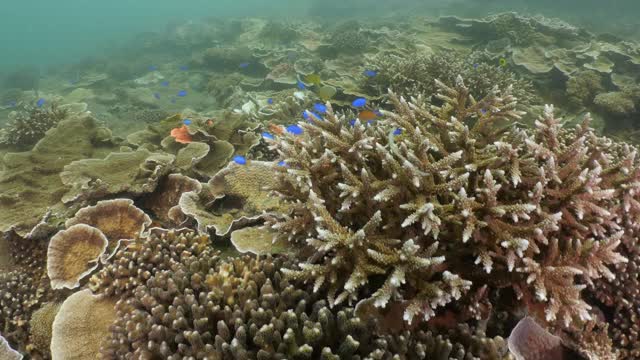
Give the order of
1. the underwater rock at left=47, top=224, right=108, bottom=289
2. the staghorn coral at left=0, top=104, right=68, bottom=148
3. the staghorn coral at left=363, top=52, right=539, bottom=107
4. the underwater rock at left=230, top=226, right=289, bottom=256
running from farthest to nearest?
the staghorn coral at left=363, top=52, right=539, bottom=107 < the staghorn coral at left=0, top=104, right=68, bottom=148 < the underwater rock at left=47, top=224, right=108, bottom=289 < the underwater rock at left=230, top=226, right=289, bottom=256

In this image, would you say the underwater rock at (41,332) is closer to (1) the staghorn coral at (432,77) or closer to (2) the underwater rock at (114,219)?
(2) the underwater rock at (114,219)

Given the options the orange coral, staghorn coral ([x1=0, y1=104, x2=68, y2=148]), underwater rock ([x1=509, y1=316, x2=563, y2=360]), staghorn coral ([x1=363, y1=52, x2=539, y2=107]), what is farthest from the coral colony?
staghorn coral ([x1=363, y1=52, x2=539, y2=107])

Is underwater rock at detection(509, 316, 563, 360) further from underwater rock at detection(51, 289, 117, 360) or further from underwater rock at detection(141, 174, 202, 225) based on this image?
underwater rock at detection(141, 174, 202, 225)

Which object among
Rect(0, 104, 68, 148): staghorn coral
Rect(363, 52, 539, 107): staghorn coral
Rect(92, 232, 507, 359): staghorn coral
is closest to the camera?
Rect(92, 232, 507, 359): staghorn coral

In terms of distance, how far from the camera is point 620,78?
9.00 metres

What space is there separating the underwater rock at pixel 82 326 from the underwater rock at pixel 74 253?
1.37 ft

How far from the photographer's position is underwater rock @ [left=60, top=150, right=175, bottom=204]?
14.7 ft

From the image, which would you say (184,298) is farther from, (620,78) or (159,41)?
(159,41)

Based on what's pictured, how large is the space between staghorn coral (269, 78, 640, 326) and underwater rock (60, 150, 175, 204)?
2343mm

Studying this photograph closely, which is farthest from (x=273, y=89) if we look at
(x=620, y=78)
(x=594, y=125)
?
(x=620, y=78)

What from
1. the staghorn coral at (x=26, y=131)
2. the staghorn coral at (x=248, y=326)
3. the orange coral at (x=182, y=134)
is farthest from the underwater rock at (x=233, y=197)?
the staghorn coral at (x=26, y=131)

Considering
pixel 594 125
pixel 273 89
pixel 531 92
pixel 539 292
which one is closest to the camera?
pixel 539 292

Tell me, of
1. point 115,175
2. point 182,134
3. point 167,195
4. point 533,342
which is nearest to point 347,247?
point 533,342

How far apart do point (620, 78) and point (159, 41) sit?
82.0 feet
